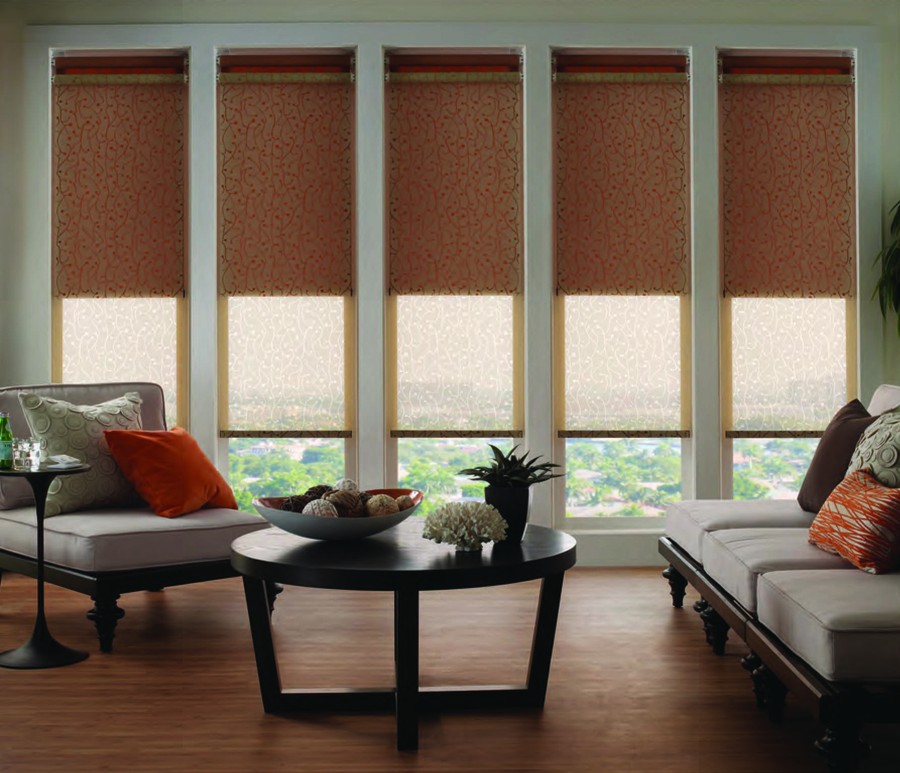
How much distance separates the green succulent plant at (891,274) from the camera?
4867 mm

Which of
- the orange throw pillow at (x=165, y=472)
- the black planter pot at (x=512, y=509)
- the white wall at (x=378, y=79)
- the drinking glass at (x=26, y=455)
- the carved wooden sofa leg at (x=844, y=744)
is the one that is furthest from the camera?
the white wall at (x=378, y=79)

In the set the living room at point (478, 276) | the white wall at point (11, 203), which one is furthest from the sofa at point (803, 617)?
the white wall at point (11, 203)

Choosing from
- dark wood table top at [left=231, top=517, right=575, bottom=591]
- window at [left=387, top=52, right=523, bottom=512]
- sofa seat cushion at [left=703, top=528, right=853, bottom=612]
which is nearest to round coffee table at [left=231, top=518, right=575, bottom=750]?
dark wood table top at [left=231, top=517, right=575, bottom=591]

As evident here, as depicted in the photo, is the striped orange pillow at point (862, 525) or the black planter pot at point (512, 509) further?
A: the black planter pot at point (512, 509)

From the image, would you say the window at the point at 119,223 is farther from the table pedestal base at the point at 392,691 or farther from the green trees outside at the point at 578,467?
the table pedestal base at the point at 392,691

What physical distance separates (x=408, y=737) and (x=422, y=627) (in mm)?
1223

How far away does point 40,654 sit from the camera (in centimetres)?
332

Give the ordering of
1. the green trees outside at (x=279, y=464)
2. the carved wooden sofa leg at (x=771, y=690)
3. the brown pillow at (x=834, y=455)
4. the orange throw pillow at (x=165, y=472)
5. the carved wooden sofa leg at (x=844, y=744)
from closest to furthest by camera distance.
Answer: the carved wooden sofa leg at (x=844, y=744) < the carved wooden sofa leg at (x=771, y=690) < the brown pillow at (x=834, y=455) < the orange throw pillow at (x=165, y=472) < the green trees outside at (x=279, y=464)

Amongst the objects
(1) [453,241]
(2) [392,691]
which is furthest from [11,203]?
(2) [392,691]

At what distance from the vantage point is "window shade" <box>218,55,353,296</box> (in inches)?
200

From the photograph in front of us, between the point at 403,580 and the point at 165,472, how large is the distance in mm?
Answer: 1755

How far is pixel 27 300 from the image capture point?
505 cm

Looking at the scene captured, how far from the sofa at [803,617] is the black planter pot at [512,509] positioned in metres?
0.68

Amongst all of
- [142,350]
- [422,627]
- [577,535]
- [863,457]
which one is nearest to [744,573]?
[863,457]
